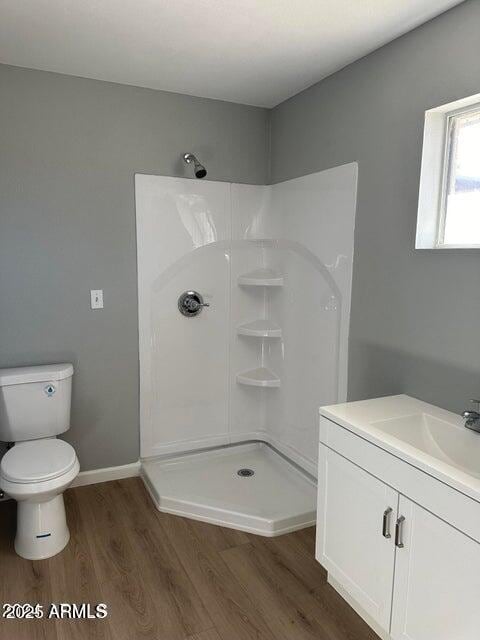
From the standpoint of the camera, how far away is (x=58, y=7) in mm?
1845

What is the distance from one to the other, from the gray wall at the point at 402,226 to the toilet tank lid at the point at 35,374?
1.57 metres

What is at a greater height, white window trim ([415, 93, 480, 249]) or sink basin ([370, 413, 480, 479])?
white window trim ([415, 93, 480, 249])

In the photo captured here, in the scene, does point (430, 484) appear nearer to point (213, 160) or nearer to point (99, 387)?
point (99, 387)

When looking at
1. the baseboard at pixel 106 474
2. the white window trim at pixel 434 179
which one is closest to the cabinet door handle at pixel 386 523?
the white window trim at pixel 434 179

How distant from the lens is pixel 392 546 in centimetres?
156

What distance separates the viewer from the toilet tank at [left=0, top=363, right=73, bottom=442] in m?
2.42

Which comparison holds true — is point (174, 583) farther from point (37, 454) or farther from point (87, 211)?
point (87, 211)

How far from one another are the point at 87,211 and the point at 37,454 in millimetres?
1368

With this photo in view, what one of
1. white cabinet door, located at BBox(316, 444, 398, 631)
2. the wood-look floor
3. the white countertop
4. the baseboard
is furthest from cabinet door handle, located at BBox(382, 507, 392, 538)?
the baseboard

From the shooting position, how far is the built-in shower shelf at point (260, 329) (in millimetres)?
3112

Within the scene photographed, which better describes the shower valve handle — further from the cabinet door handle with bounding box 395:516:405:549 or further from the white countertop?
the cabinet door handle with bounding box 395:516:405:549

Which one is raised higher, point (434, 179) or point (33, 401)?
point (434, 179)

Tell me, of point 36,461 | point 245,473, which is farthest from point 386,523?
point 36,461

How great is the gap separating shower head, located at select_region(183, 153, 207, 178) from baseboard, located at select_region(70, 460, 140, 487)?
6.21 feet
